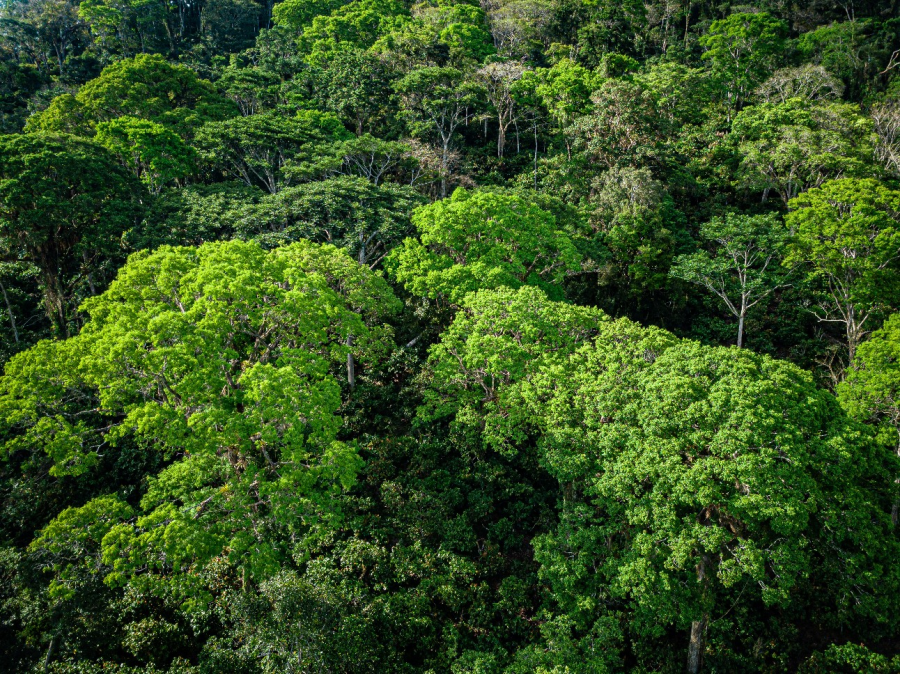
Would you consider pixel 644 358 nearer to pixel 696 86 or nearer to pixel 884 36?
pixel 696 86

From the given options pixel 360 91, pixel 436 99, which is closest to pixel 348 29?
pixel 360 91

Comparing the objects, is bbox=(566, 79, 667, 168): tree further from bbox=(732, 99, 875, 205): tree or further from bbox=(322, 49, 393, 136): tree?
bbox=(322, 49, 393, 136): tree

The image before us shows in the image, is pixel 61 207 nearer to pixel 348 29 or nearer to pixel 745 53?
pixel 348 29

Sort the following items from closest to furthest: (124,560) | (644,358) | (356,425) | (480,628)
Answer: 1. (124,560)
2. (480,628)
3. (644,358)
4. (356,425)

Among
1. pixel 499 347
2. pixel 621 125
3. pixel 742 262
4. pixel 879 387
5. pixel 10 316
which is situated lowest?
pixel 879 387

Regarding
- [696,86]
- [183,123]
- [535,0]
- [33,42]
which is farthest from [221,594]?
[33,42]

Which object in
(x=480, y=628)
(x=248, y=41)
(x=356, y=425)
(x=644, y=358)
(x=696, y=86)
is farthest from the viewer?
(x=248, y=41)
